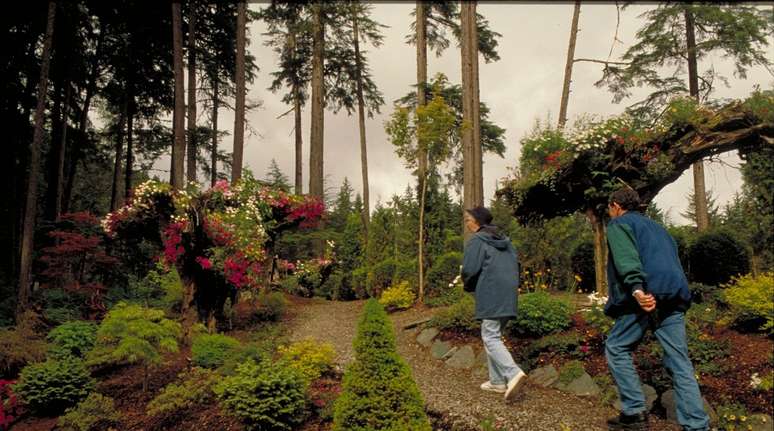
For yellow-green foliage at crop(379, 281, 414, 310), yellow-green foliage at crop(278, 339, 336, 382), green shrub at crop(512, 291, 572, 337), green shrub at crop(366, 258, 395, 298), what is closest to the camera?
yellow-green foliage at crop(278, 339, 336, 382)

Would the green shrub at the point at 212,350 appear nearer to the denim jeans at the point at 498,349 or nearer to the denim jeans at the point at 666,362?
the denim jeans at the point at 498,349

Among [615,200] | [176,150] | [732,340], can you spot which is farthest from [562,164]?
[176,150]

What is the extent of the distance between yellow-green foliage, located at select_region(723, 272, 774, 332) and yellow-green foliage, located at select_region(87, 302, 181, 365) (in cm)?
659

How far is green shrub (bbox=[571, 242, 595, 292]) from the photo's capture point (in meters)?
12.2

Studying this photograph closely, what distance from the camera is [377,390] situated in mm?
3863

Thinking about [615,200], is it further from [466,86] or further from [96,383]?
[466,86]

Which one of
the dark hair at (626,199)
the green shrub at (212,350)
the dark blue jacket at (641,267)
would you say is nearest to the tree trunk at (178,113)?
the green shrub at (212,350)

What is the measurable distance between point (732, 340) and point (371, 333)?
447 centimetres

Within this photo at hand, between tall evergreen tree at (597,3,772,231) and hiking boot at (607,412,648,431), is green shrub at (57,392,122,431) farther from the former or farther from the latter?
tall evergreen tree at (597,3,772,231)

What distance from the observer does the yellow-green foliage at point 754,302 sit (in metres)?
5.71

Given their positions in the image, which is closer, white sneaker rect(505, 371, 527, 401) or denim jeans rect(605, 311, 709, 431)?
denim jeans rect(605, 311, 709, 431)

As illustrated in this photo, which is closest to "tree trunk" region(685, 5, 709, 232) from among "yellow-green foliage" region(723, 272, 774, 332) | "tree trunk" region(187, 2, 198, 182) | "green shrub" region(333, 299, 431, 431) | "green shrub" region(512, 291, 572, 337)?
"yellow-green foliage" region(723, 272, 774, 332)

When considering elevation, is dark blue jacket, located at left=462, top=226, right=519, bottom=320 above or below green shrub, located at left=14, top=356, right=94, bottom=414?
above

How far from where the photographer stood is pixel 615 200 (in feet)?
13.0
